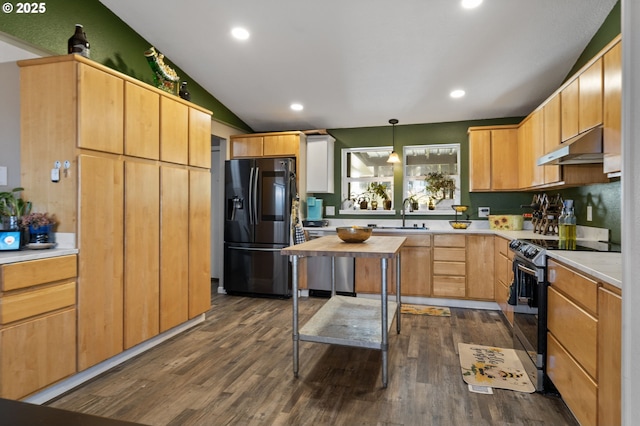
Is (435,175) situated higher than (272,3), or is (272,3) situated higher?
(272,3)

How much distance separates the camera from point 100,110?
2412 mm

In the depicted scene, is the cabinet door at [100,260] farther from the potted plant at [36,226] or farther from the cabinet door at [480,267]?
the cabinet door at [480,267]

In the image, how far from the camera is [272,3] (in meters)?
2.88

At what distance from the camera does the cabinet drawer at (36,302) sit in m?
1.89

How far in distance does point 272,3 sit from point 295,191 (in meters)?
2.23

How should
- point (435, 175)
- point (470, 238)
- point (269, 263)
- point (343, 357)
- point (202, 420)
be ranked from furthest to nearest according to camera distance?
point (435, 175)
point (269, 263)
point (470, 238)
point (343, 357)
point (202, 420)

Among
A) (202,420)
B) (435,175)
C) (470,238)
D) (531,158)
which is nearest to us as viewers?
(202,420)

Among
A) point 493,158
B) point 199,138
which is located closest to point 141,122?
point 199,138

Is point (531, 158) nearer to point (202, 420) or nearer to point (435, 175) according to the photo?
point (435, 175)

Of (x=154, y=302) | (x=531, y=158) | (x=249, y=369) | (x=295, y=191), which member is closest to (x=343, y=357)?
(x=249, y=369)

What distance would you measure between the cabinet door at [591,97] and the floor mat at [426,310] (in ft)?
7.39

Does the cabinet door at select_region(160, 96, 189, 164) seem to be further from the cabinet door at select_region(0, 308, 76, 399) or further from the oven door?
the oven door

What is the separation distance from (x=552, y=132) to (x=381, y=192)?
7.64ft

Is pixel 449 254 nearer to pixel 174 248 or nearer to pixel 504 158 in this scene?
pixel 504 158
